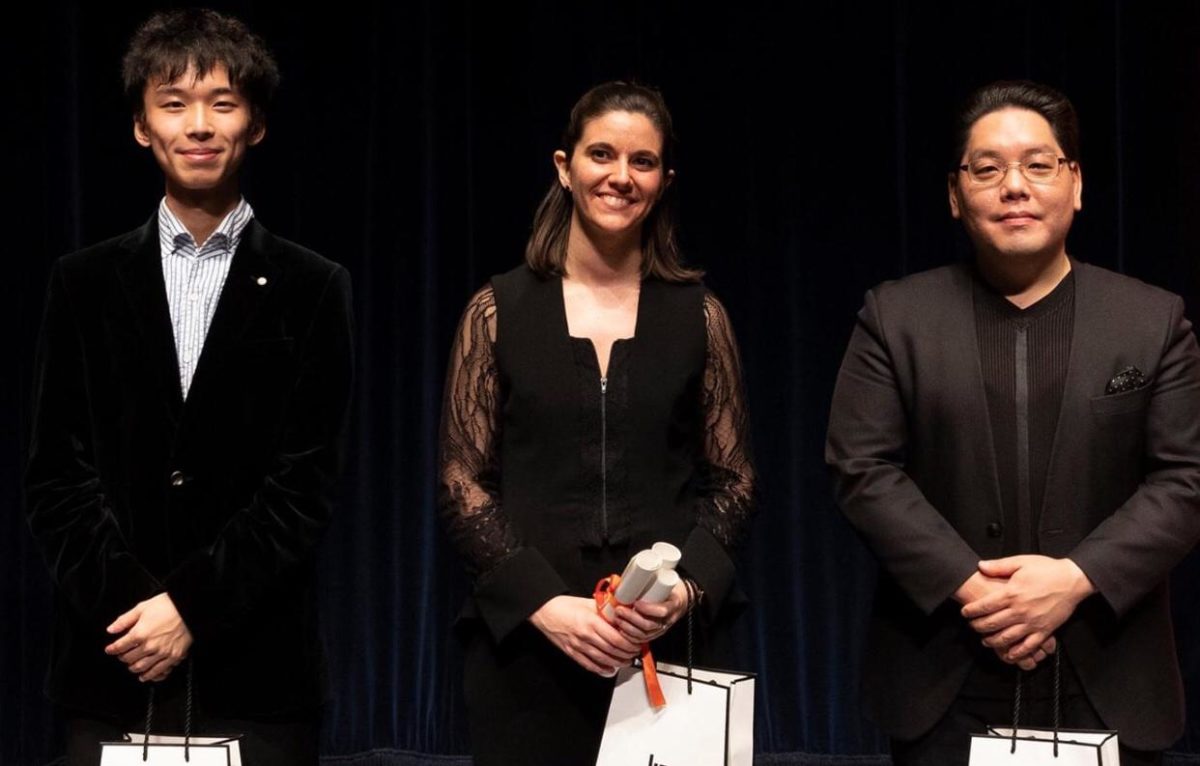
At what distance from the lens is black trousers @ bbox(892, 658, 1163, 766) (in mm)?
2543

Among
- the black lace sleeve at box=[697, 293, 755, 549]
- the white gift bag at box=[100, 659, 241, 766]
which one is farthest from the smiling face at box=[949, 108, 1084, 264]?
the white gift bag at box=[100, 659, 241, 766]

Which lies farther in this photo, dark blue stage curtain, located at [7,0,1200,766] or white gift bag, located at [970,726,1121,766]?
dark blue stage curtain, located at [7,0,1200,766]

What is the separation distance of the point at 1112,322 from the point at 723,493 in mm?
736

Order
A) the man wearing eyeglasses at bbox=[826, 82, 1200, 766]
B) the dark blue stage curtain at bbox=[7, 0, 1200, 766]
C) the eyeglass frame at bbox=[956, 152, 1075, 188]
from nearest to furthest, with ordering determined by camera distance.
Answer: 1. the man wearing eyeglasses at bbox=[826, 82, 1200, 766]
2. the eyeglass frame at bbox=[956, 152, 1075, 188]
3. the dark blue stage curtain at bbox=[7, 0, 1200, 766]

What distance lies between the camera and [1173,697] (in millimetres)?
2568

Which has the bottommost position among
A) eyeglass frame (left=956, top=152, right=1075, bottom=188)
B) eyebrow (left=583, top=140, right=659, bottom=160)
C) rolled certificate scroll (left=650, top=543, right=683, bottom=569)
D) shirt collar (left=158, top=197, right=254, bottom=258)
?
rolled certificate scroll (left=650, top=543, right=683, bottom=569)

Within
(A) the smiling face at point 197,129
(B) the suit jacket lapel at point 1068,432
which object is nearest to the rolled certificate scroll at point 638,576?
(B) the suit jacket lapel at point 1068,432

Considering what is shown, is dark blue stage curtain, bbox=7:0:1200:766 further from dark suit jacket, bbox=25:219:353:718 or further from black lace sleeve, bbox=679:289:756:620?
dark suit jacket, bbox=25:219:353:718

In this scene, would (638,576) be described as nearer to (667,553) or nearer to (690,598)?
(667,553)

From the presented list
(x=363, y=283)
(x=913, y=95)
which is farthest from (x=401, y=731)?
(x=913, y=95)

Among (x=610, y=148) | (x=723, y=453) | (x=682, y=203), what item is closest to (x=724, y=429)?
(x=723, y=453)

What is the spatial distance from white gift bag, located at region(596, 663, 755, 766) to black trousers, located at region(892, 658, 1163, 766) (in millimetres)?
309

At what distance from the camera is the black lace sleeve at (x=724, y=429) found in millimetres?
2773

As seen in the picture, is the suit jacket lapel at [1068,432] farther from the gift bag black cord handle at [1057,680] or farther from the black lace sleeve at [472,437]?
the black lace sleeve at [472,437]
